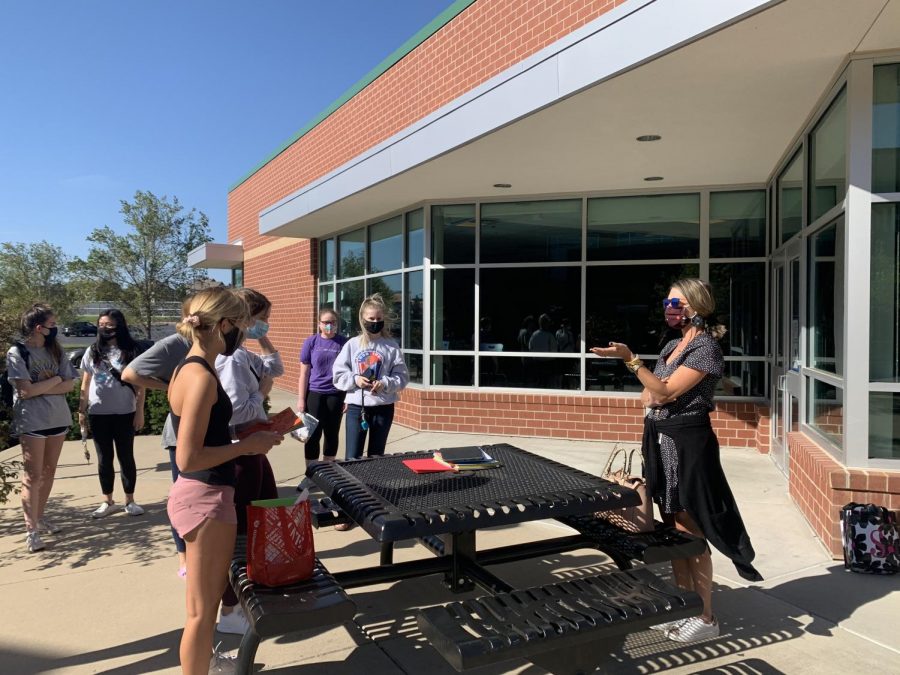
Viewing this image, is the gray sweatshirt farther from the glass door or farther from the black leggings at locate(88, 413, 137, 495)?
the glass door

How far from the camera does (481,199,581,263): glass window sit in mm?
9664

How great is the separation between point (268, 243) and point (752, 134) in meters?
14.1

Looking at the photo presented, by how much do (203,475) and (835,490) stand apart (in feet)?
13.4

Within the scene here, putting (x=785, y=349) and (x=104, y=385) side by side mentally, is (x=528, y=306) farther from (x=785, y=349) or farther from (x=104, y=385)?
(x=104, y=385)

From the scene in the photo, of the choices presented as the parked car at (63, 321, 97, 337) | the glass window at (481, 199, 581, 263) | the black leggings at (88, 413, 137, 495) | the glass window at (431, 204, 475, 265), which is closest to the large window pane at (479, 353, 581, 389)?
the glass window at (481, 199, 581, 263)

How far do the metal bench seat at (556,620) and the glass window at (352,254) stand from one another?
10609mm

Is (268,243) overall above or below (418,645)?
above

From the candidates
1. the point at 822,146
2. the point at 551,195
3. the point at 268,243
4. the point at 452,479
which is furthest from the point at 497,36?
the point at 268,243

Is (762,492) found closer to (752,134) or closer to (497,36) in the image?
(752,134)

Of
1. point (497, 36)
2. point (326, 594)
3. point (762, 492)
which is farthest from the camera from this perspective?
point (497, 36)

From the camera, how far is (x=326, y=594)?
2.68m

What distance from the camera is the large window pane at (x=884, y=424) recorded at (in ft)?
15.0

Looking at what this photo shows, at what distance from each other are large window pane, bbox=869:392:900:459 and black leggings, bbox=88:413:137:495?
217 inches

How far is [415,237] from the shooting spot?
35.7 feet
